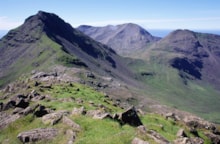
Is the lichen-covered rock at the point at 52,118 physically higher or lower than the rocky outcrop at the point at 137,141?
lower

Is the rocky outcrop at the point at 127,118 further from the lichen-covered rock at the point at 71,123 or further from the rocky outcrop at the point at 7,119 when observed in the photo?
the rocky outcrop at the point at 7,119

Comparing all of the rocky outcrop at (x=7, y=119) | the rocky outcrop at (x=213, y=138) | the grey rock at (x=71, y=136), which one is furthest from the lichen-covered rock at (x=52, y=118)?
the rocky outcrop at (x=213, y=138)

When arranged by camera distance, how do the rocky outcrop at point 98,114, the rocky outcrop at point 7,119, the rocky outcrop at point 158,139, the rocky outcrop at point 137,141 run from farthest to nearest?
the rocky outcrop at point 7,119
the rocky outcrop at point 98,114
the rocky outcrop at point 158,139
the rocky outcrop at point 137,141

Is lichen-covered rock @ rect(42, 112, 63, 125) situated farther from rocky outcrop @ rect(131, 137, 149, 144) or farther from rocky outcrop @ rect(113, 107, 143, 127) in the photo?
rocky outcrop @ rect(131, 137, 149, 144)

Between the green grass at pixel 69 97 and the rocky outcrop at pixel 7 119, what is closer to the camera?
the rocky outcrop at pixel 7 119

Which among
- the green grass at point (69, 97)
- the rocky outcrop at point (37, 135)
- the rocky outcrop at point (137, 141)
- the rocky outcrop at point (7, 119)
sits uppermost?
the rocky outcrop at point (137, 141)

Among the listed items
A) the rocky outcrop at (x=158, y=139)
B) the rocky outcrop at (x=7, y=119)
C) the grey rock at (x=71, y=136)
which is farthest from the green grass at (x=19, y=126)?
the rocky outcrop at (x=158, y=139)

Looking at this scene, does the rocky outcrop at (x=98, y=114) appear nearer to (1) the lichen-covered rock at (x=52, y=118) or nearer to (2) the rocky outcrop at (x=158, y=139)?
(1) the lichen-covered rock at (x=52, y=118)

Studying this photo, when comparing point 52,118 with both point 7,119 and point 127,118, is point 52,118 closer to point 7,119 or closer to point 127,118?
point 7,119

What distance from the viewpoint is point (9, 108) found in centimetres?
6444

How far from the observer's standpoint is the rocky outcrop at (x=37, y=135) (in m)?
44.4

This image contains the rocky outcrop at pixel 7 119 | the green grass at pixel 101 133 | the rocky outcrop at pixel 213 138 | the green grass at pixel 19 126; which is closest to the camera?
the green grass at pixel 101 133

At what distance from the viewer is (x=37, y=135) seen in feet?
147

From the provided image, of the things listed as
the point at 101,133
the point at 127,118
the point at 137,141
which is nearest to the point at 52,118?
the point at 101,133
